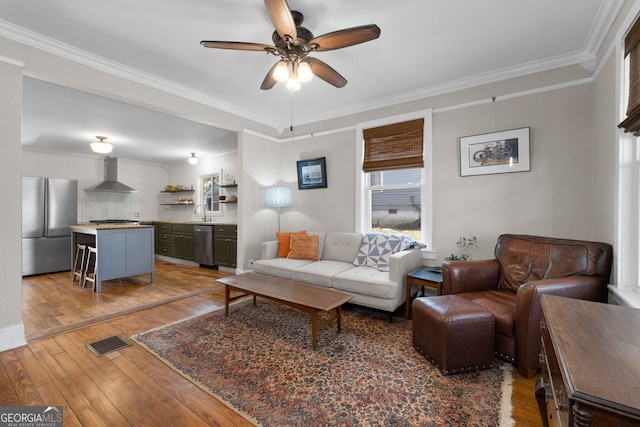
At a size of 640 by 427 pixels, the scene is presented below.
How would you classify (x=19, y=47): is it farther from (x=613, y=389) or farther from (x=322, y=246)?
(x=613, y=389)

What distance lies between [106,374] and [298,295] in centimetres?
150

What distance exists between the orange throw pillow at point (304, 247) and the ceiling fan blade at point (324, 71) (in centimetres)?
215

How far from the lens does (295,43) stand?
207cm

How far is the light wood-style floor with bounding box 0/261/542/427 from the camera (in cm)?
157

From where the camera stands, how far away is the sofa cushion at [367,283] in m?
2.73

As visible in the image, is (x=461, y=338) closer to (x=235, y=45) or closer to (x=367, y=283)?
(x=367, y=283)

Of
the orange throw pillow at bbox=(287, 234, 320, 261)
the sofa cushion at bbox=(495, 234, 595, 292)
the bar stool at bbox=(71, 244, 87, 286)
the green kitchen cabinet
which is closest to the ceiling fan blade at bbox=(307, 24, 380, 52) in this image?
the sofa cushion at bbox=(495, 234, 595, 292)

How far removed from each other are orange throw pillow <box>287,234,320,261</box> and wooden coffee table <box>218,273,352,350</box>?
892 millimetres

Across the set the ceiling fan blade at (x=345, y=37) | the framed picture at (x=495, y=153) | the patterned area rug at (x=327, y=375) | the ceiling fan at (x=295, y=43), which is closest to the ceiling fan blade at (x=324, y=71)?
the ceiling fan at (x=295, y=43)

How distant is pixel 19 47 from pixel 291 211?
3.52 meters

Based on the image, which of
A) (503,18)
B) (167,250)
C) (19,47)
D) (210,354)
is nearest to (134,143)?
(167,250)

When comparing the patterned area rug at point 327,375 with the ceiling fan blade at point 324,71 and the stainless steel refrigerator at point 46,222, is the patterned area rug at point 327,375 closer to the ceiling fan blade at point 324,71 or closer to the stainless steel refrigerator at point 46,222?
the ceiling fan blade at point 324,71

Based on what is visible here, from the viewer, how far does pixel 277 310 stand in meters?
3.11

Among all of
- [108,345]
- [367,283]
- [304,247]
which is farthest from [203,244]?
[367,283]
